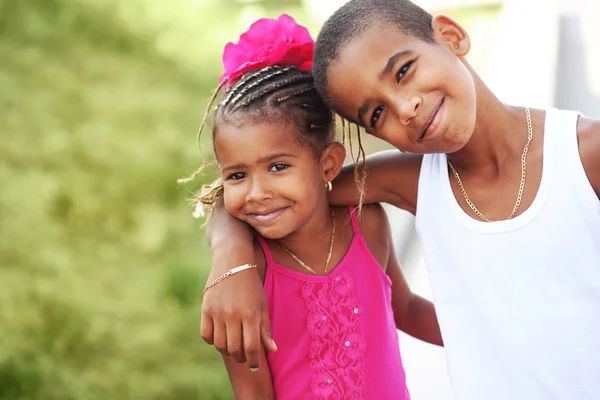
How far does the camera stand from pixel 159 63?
10.0 ft

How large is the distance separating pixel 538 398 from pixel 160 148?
1.91 meters

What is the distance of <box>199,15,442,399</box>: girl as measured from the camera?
5.11 ft

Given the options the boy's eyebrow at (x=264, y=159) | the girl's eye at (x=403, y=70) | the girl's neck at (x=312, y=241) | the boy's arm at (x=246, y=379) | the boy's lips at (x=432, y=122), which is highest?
the girl's eye at (x=403, y=70)

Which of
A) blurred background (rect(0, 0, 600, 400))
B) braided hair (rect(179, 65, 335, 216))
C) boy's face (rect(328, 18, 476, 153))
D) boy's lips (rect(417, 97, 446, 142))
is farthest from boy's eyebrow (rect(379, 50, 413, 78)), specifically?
blurred background (rect(0, 0, 600, 400))

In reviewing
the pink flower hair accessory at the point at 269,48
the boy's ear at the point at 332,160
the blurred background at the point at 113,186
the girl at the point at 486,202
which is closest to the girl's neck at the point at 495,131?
the girl at the point at 486,202

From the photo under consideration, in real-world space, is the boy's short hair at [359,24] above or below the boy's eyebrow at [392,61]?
above

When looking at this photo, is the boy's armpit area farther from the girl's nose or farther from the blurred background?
the blurred background

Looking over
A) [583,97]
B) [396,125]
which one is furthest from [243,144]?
[583,97]

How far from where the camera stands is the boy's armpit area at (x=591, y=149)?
1.42 m

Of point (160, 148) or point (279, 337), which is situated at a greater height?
point (160, 148)

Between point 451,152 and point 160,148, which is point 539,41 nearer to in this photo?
point 451,152

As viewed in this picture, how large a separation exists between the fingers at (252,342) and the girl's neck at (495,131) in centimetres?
57

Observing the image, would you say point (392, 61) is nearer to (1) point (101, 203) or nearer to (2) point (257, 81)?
(2) point (257, 81)

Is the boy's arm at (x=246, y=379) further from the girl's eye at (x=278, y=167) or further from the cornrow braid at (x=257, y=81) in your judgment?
the cornrow braid at (x=257, y=81)
